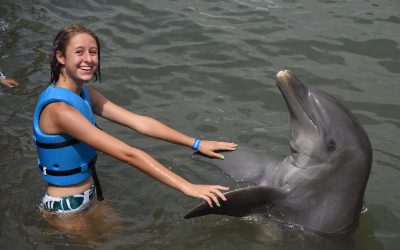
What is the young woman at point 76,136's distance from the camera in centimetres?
436

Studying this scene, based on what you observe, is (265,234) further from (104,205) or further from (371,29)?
(371,29)

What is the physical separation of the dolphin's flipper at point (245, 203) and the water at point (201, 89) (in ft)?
1.00

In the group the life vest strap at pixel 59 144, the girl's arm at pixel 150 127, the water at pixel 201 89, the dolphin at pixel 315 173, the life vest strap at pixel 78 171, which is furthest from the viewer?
the water at pixel 201 89

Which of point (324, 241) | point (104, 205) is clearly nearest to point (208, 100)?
point (104, 205)

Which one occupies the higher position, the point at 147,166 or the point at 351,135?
the point at 351,135

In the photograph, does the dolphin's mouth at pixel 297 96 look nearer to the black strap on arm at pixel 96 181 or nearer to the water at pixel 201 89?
the water at pixel 201 89

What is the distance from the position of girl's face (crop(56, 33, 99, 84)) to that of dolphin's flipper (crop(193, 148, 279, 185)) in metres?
1.20

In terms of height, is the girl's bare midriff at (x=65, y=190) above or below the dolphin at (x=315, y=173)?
below

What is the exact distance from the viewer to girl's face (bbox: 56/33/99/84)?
471 centimetres

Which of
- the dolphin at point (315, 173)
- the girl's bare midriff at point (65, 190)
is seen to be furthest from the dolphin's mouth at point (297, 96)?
the girl's bare midriff at point (65, 190)

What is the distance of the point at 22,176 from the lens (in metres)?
5.93

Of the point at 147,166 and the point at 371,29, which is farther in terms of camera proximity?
the point at 371,29

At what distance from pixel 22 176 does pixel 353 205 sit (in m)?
3.33

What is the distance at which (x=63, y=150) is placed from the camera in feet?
16.0
